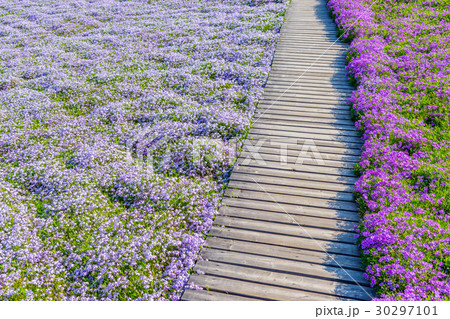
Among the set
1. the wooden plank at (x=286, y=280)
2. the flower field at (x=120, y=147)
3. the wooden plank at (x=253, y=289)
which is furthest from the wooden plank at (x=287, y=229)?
the wooden plank at (x=253, y=289)

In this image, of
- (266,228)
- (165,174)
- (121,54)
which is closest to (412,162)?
(266,228)

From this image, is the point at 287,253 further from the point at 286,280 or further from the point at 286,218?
the point at 286,218

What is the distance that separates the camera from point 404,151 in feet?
28.0

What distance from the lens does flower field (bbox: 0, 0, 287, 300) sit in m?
6.94

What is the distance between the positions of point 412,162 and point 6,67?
2236 centimetres

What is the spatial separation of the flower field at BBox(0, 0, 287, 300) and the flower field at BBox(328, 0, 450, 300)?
418cm

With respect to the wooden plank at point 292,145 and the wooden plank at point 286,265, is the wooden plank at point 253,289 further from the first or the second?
the wooden plank at point 292,145

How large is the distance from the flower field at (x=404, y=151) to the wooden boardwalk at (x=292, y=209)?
543 mm

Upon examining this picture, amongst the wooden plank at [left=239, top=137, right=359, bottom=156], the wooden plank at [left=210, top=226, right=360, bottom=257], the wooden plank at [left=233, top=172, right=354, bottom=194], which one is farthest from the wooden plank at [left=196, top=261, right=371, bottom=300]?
the wooden plank at [left=239, top=137, right=359, bottom=156]

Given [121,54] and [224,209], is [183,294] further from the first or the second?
[121,54]

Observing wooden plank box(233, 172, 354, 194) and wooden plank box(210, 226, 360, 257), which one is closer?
wooden plank box(210, 226, 360, 257)

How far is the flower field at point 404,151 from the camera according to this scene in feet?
18.8

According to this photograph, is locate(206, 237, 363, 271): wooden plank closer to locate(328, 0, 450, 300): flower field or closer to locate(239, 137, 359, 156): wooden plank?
locate(328, 0, 450, 300): flower field

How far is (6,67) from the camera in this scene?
17766 millimetres
